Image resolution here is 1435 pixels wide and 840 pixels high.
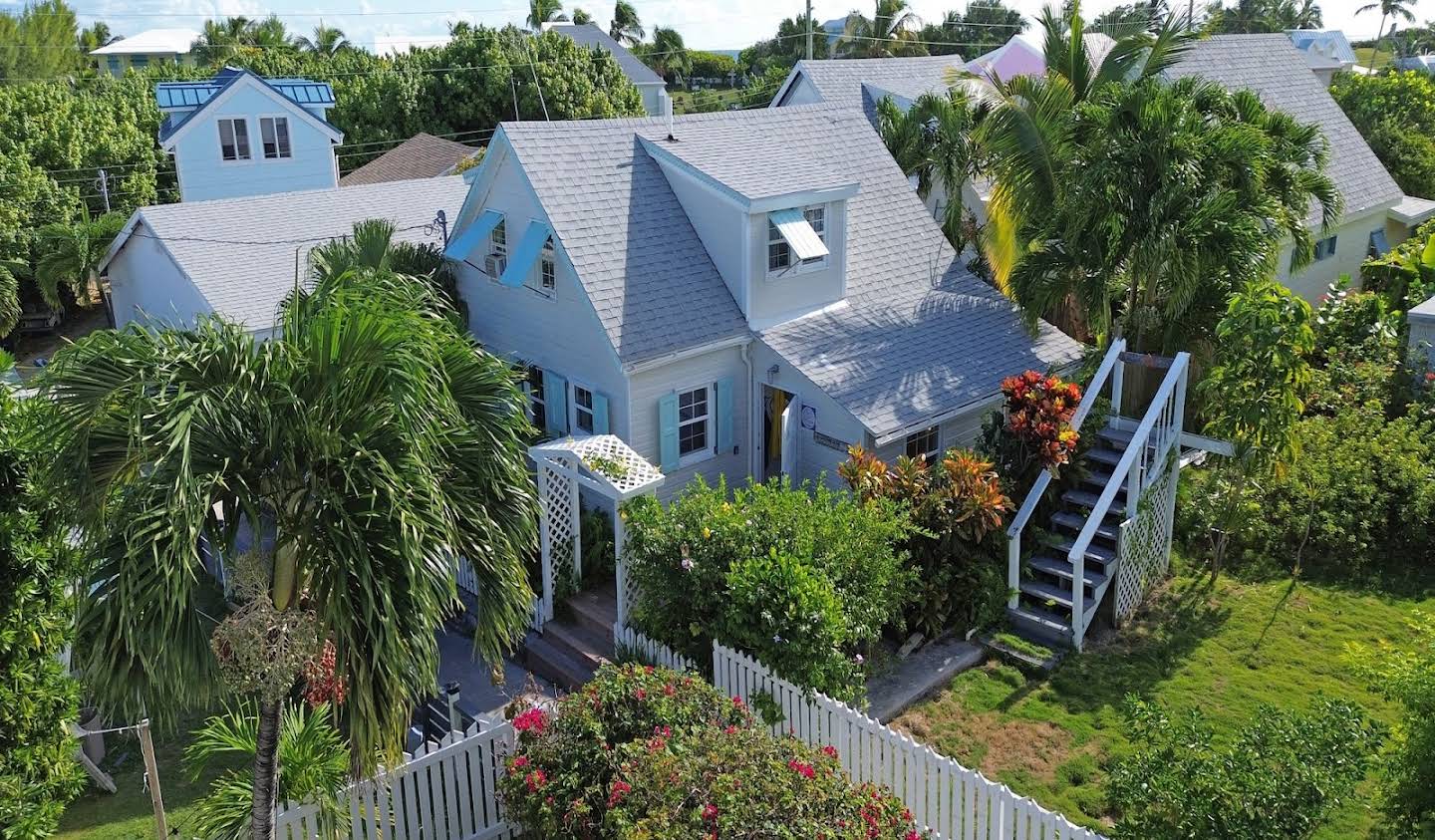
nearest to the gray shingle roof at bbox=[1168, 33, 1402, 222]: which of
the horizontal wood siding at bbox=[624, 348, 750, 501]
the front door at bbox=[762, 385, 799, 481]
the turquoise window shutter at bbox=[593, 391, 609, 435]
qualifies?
the front door at bbox=[762, 385, 799, 481]

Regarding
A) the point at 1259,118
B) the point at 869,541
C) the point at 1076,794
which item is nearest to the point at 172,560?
the point at 869,541

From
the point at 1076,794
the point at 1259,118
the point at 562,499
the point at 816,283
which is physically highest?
the point at 1259,118

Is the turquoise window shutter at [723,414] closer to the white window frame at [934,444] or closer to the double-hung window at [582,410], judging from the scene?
the double-hung window at [582,410]

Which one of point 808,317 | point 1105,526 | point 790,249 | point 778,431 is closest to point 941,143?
point 808,317

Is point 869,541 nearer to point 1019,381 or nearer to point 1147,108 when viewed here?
point 1019,381

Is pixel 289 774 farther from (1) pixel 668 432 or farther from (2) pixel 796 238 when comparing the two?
(2) pixel 796 238

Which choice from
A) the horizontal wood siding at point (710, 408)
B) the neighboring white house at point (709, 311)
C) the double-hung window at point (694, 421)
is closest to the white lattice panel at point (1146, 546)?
the neighboring white house at point (709, 311)
